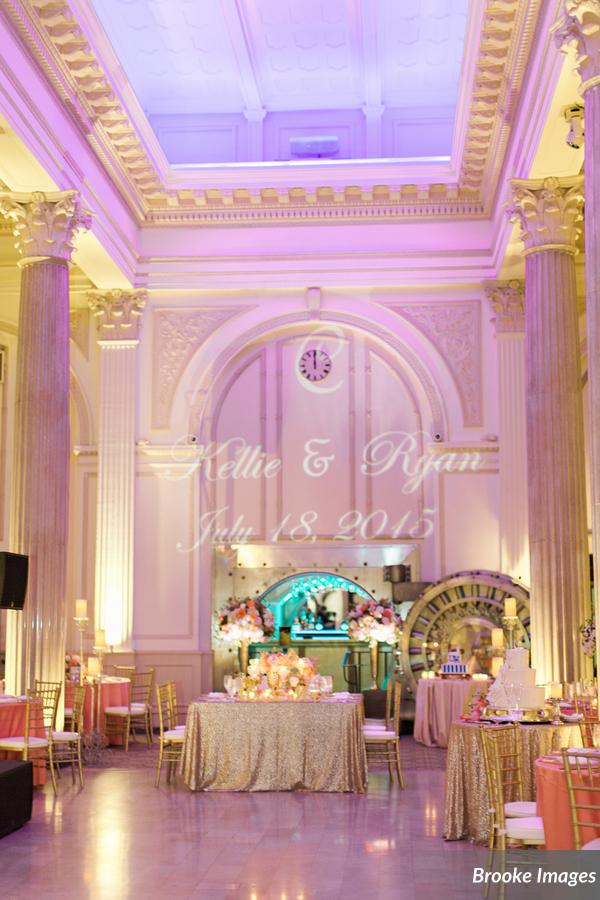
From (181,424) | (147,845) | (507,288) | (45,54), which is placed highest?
(45,54)

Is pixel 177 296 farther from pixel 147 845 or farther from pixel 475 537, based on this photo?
pixel 147 845

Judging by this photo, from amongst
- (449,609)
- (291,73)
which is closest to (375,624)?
(449,609)

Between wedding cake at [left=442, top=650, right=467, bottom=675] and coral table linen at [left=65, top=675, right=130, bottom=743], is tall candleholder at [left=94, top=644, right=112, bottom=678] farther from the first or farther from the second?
wedding cake at [left=442, top=650, right=467, bottom=675]

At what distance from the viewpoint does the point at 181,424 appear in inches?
575

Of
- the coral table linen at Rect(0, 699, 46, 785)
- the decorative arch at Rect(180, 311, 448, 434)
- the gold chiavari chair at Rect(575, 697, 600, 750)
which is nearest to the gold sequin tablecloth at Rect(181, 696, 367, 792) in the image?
the coral table linen at Rect(0, 699, 46, 785)

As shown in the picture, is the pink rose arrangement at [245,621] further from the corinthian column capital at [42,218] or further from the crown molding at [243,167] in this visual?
the crown molding at [243,167]

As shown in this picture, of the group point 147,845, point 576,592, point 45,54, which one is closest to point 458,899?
point 147,845

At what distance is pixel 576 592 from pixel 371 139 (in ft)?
22.7

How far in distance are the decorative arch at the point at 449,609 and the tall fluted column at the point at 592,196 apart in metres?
6.37

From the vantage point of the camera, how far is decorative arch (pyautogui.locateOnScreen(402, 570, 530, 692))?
13297mm

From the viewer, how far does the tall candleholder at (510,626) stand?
39.3 ft

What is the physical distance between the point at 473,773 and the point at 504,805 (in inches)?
44.2

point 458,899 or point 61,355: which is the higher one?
point 61,355

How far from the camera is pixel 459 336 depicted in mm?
14406
